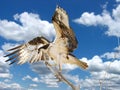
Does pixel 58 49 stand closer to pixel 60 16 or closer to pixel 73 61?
pixel 73 61

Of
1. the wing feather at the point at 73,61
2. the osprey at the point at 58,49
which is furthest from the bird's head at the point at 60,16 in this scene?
the wing feather at the point at 73,61

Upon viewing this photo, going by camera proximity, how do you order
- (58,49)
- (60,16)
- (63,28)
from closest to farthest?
(60,16)
(63,28)
(58,49)

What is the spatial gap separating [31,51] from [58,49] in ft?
3.64

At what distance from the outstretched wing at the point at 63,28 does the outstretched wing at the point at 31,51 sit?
0.82m

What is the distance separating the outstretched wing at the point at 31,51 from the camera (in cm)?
995

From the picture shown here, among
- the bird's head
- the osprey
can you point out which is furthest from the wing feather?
the bird's head

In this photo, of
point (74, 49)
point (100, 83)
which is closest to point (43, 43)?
point (74, 49)

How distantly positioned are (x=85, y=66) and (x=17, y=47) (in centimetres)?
280

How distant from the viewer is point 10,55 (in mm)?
10688

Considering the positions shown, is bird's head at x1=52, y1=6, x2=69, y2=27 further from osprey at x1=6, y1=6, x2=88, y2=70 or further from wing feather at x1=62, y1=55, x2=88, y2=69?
wing feather at x1=62, y1=55, x2=88, y2=69

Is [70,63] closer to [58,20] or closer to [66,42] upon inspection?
[66,42]

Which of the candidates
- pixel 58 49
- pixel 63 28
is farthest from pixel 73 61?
pixel 63 28

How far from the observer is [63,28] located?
9.46 metres

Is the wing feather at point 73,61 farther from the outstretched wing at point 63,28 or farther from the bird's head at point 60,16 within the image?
the bird's head at point 60,16
